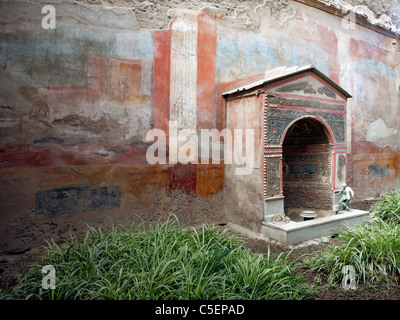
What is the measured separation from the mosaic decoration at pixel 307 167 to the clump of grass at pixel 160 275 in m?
2.82

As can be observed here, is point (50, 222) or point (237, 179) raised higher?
point (237, 179)

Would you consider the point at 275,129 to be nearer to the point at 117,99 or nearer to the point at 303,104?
the point at 303,104

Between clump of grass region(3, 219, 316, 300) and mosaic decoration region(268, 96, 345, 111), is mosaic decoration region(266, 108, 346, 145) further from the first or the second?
clump of grass region(3, 219, 316, 300)

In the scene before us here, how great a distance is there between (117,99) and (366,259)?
394 cm

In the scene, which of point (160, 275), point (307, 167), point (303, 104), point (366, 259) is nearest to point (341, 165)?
point (307, 167)

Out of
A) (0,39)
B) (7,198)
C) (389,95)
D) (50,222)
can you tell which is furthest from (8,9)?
(389,95)

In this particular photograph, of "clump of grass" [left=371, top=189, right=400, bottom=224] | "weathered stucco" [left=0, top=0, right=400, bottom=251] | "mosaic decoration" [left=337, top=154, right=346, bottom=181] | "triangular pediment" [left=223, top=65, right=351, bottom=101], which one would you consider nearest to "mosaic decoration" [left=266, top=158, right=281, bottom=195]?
"weathered stucco" [left=0, top=0, right=400, bottom=251]

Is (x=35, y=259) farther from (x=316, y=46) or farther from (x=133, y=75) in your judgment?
(x=316, y=46)

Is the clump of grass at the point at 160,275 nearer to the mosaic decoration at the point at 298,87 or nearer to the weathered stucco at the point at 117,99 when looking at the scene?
the weathered stucco at the point at 117,99

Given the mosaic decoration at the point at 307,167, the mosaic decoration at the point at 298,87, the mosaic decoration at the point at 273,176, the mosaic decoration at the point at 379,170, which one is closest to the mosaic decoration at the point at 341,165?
the mosaic decoration at the point at 307,167

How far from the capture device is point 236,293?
2.38 metres

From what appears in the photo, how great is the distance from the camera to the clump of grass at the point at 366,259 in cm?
284

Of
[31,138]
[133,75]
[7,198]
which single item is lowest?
[7,198]

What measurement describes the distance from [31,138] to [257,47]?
4493 millimetres
